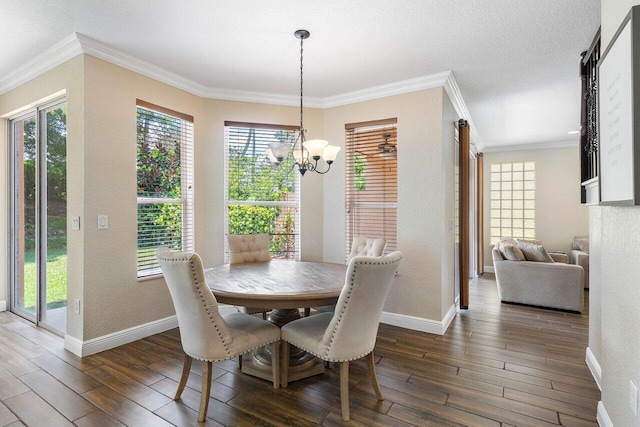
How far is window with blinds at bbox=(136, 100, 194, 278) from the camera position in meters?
3.26

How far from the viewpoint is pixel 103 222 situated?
288cm

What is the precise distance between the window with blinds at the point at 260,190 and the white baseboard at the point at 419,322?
1309 millimetres

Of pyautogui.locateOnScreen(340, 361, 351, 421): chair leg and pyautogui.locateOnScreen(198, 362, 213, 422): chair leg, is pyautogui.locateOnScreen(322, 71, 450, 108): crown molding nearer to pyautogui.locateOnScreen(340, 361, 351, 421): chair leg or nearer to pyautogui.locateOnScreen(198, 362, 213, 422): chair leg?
pyautogui.locateOnScreen(340, 361, 351, 421): chair leg

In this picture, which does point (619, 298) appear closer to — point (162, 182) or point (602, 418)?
point (602, 418)

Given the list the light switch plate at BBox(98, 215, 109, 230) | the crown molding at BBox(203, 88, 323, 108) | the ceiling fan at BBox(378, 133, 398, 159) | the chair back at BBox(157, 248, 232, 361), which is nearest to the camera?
the chair back at BBox(157, 248, 232, 361)

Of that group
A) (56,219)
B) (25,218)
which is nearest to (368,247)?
(56,219)

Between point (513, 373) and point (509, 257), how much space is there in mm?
2354

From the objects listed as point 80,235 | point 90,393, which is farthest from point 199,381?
point 80,235

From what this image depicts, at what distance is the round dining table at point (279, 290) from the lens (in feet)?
6.95

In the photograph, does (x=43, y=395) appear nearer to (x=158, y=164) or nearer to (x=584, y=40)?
→ (x=158, y=164)

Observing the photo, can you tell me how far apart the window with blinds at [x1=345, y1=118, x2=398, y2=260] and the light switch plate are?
2469 millimetres

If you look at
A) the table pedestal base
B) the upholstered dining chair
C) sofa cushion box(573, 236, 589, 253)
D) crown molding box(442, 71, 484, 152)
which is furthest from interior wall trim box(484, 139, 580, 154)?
the upholstered dining chair

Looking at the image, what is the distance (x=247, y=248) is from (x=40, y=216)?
6.99ft

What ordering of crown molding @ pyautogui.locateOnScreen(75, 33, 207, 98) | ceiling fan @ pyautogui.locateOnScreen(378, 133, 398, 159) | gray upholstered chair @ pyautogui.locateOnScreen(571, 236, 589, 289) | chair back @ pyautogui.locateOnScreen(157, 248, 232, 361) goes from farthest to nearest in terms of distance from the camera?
gray upholstered chair @ pyautogui.locateOnScreen(571, 236, 589, 289), ceiling fan @ pyautogui.locateOnScreen(378, 133, 398, 159), crown molding @ pyautogui.locateOnScreen(75, 33, 207, 98), chair back @ pyautogui.locateOnScreen(157, 248, 232, 361)
